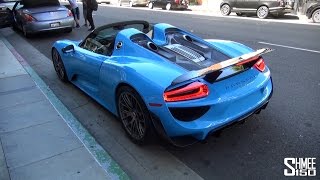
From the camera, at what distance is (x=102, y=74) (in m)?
3.99

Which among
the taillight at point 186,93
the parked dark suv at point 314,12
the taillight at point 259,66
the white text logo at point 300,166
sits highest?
the parked dark suv at point 314,12

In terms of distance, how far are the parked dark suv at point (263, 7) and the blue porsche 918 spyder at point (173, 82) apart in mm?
12366

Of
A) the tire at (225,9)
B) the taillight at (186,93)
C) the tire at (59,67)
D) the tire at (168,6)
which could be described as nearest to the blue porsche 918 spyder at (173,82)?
the taillight at (186,93)

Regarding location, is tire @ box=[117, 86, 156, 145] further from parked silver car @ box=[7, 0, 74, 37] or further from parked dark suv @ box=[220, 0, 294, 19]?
parked dark suv @ box=[220, 0, 294, 19]

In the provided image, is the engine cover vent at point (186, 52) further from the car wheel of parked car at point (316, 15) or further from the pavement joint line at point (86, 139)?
the car wheel of parked car at point (316, 15)

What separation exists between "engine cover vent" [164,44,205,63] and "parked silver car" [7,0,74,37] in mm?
7596

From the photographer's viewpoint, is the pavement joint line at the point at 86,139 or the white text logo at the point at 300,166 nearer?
the white text logo at the point at 300,166

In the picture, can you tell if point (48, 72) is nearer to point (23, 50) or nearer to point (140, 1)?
point (23, 50)

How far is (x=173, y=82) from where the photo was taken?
2.89m

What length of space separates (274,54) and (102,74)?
490cm

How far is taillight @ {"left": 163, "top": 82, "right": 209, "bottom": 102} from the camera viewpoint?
295 cm

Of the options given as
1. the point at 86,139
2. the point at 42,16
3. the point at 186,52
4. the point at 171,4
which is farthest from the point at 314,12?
the point at 86,139

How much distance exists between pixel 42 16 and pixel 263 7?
35.1ft

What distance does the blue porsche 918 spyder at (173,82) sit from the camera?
297 centimetres
